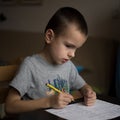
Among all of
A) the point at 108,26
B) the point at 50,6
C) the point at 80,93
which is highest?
the point at 50,6

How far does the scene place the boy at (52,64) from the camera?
A: 1034mm

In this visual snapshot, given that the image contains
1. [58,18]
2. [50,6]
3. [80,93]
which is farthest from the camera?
[50,6]

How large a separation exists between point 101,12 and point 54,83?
5.16ft

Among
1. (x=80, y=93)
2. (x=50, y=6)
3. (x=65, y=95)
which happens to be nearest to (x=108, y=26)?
(x=50, y=6)

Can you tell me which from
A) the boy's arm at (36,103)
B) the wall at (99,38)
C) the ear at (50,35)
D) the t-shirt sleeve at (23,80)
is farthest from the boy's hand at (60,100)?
the wall at (99,38)

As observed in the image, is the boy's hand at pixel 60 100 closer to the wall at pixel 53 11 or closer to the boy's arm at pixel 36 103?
the boy's arm at pixel 36 103

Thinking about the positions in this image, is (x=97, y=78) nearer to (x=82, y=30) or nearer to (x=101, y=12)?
(x=101, y=12)

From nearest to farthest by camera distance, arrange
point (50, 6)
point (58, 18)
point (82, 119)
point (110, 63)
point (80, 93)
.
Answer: point (82, 119), point (58, 18), point (80, 93), point (110, 63), point (50, 6)

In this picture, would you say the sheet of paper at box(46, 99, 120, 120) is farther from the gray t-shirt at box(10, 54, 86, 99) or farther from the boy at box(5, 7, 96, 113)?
the gray t-shirt at box(10, 54, 86, 99)

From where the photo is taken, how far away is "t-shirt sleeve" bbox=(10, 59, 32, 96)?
3.39 ft

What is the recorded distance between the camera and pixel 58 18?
1104 mm

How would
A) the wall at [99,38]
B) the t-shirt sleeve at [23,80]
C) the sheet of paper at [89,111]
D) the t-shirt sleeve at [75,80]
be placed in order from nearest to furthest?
1. the sheet of paper at [89,111]
2. the t-shirt sleeve at [23,80]
3. the t-shirt sleeve at [75,80]
4. the wall at [99,38]

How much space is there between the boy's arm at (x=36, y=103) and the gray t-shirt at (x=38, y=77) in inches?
2.1

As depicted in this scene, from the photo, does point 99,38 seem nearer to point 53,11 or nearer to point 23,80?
point 53,11
